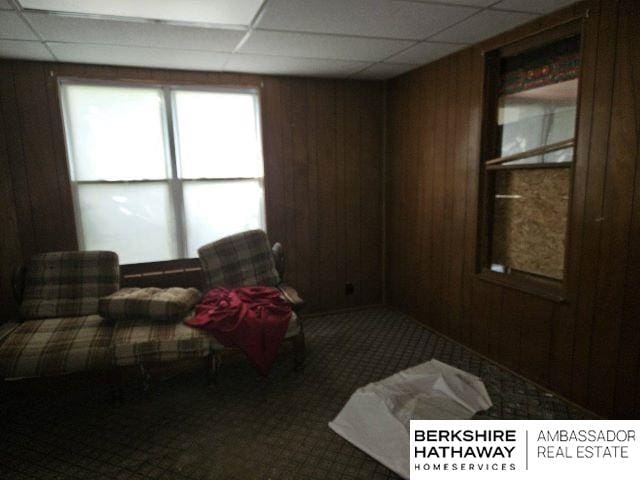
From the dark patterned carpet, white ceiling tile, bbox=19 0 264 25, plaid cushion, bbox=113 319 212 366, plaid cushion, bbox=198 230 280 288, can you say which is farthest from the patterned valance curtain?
plaid cushion, bbox=113 319 212 366

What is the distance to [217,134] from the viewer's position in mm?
3646

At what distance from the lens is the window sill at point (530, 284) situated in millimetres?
2477

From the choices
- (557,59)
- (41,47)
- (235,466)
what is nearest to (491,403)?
(235,466)

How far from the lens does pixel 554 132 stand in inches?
97.0

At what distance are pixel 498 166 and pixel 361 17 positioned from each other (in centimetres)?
139

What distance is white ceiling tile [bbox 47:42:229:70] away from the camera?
278 centimetres

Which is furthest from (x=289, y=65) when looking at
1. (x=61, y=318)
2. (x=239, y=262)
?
(x=61, y=318)

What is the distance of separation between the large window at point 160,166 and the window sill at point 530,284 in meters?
2.13

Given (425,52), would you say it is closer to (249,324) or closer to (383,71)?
(383,71)

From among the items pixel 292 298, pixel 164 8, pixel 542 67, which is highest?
pixel 164 8

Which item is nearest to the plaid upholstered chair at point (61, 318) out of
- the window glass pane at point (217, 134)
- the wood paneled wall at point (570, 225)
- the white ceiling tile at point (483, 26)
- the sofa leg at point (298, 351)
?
the window glass pane at point (217, 134)

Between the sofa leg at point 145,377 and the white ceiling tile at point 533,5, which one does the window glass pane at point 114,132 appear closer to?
the sofa leg at point 145,377

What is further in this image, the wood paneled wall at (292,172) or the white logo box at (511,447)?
the wood paneled wall at (292,172)

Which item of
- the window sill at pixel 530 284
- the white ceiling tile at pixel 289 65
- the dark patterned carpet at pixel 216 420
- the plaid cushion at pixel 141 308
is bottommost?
the dark patterned carpet at pixel 216 420
